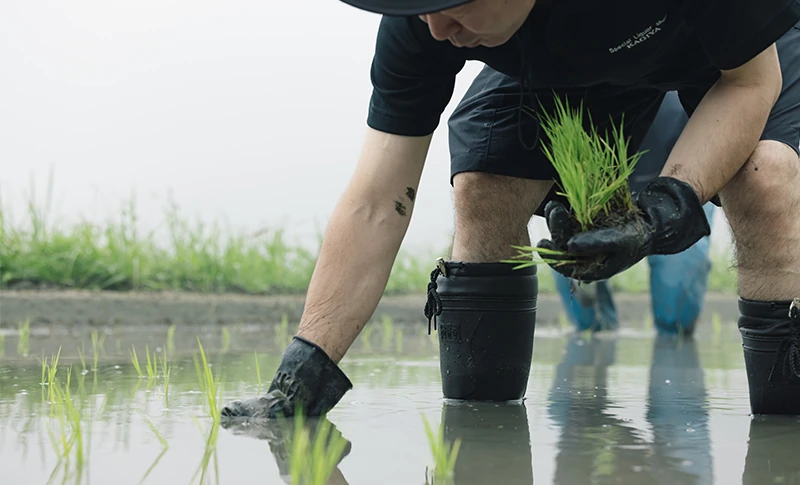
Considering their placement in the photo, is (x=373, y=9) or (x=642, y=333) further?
(x=642, y=333)

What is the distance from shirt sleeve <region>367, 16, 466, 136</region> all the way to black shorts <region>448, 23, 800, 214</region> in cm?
21

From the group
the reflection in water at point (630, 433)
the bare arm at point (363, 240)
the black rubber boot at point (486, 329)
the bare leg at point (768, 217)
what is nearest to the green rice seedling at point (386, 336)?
the reflection in water at point (630, 433)

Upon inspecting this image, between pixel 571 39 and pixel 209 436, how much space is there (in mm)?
1171

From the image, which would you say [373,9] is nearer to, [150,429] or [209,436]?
[209,436]

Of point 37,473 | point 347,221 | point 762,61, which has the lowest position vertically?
point 37,473

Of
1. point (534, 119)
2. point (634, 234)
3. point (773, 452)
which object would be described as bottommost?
point (773, 452)

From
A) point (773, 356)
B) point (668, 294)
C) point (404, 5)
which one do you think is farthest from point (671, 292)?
point (404, 5)

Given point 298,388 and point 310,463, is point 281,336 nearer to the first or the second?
point 298,388

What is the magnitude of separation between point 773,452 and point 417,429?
74 cm

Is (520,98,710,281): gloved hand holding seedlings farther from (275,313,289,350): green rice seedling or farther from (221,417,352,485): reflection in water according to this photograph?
(275,313,289,350): green rice seedling

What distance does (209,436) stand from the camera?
1848 millimetres

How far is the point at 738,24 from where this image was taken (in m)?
1.91

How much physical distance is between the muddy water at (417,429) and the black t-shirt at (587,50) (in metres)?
0.78

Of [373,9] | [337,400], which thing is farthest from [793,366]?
[373,9]
